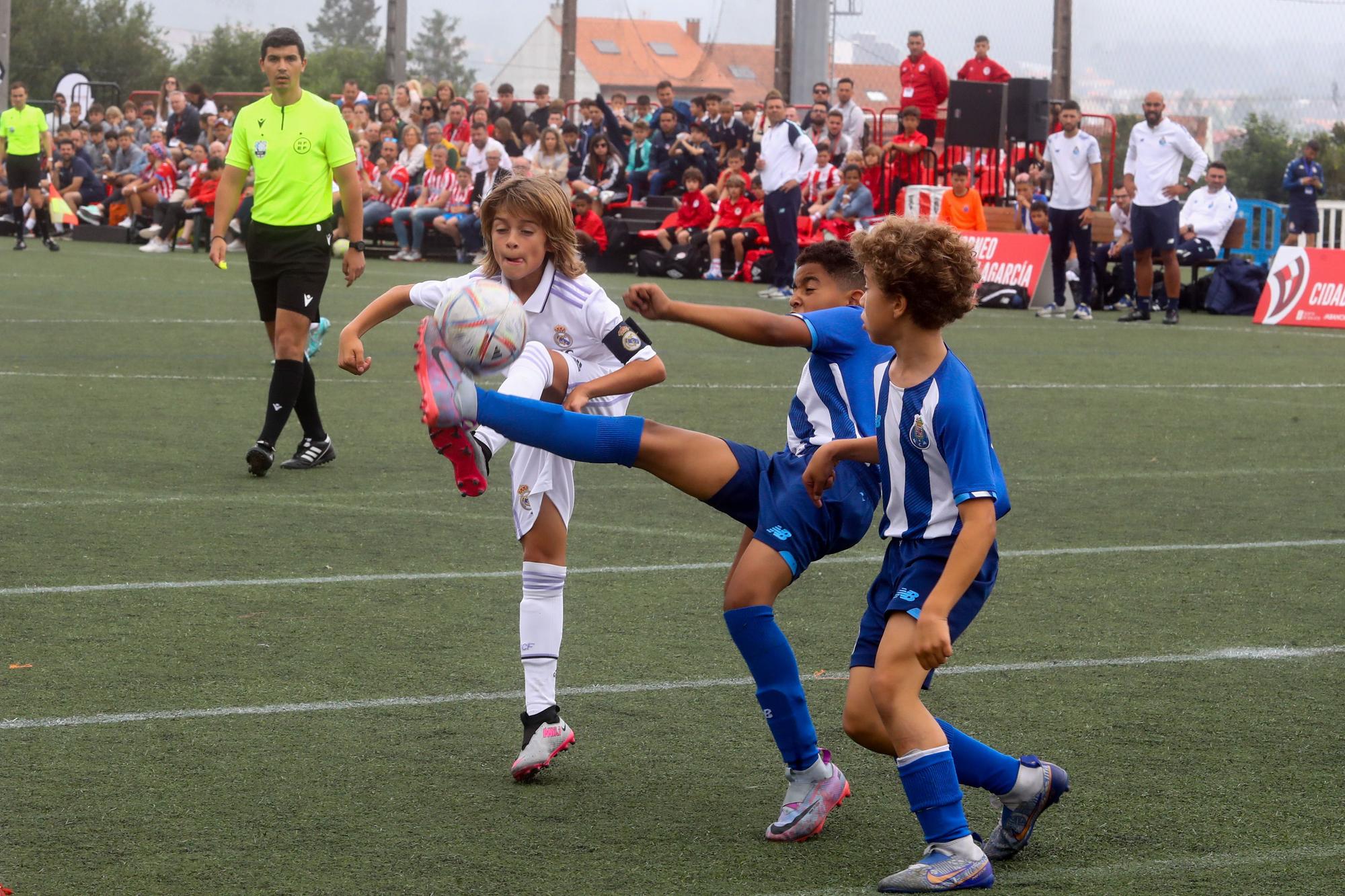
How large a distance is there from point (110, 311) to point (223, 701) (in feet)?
41.0

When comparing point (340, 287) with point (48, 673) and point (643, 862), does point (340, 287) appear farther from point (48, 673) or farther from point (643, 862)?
point (643, 862)

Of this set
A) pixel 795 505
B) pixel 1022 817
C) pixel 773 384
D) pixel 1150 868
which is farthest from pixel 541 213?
pixel 773 384

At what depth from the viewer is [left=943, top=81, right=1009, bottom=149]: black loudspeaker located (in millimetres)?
21641

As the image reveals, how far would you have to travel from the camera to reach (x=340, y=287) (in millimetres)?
19875

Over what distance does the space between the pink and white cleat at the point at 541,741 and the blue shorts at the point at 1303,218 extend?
69.6 ft

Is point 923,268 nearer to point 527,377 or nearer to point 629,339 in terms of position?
point 629,339

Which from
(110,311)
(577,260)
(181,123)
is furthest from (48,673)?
(181,123)

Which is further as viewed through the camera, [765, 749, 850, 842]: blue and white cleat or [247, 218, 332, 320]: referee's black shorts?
[247, 218, 332, 320]: referee's black shorts

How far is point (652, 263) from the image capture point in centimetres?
2311

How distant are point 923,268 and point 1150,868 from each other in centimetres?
138

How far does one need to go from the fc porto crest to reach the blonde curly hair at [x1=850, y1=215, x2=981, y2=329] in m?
0.21

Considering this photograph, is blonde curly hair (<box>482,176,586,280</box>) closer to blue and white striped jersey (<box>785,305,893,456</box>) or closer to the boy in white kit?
the boy in white kit

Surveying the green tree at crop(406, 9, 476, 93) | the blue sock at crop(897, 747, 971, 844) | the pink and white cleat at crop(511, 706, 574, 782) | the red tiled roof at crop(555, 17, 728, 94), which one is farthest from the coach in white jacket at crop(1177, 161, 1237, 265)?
the green tree at crop(406, 9, 476, 93)

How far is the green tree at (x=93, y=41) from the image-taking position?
257 feet
